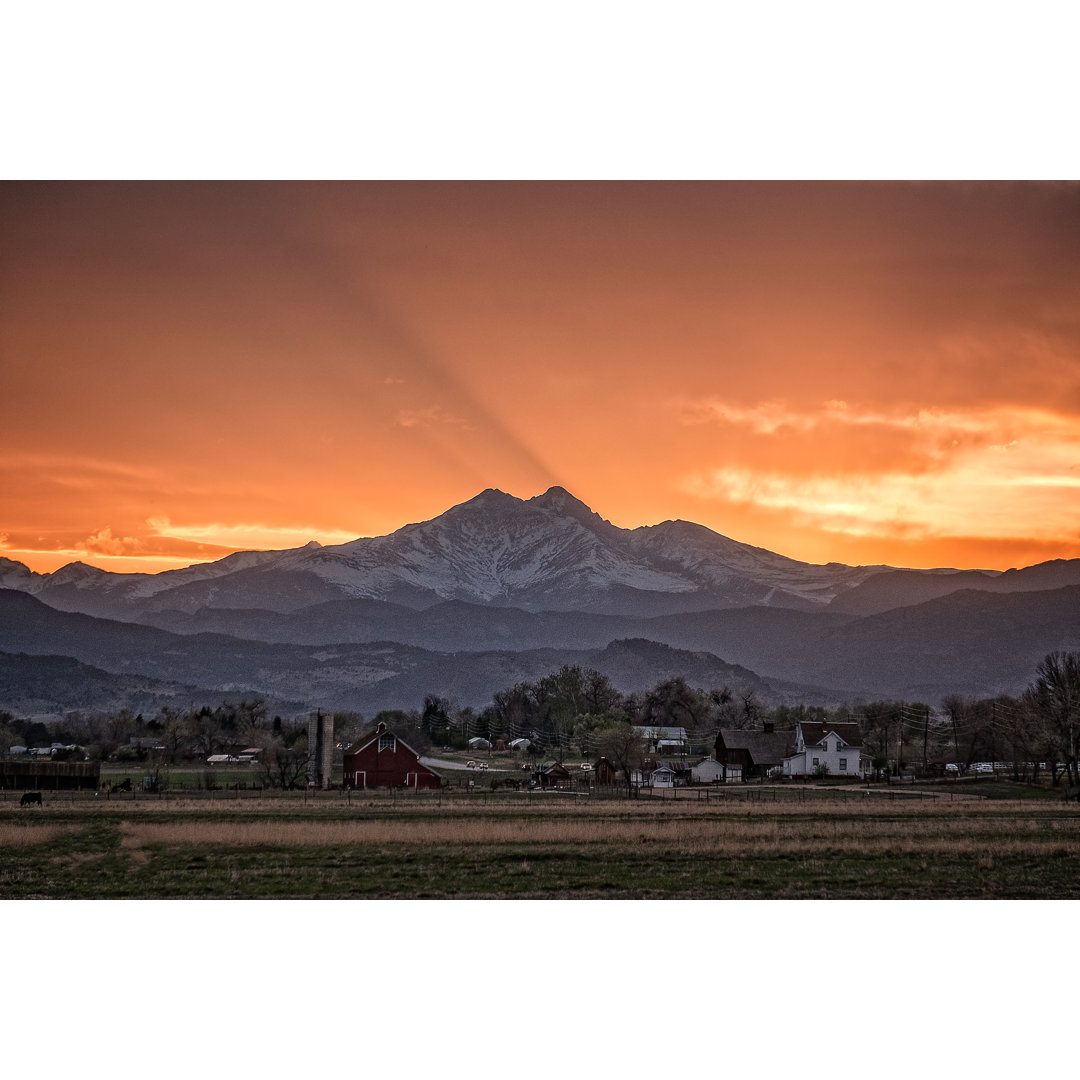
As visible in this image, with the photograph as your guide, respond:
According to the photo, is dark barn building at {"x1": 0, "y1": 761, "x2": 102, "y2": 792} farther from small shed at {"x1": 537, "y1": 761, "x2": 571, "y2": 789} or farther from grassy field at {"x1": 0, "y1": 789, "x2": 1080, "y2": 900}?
small shed at {"x1": 537, "y1": 761, "x2": 571, "y2": 789}

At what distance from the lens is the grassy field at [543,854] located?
44.7 feet

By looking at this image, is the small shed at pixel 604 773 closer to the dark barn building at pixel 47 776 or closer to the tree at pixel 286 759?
the tree at pixel 286 759

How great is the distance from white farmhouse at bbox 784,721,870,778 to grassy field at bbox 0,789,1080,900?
2479 centimetres

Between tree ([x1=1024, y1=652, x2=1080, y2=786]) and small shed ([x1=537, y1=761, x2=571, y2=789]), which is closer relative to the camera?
tree ([x1=1024, y1=652, x2=1080, y2=786])

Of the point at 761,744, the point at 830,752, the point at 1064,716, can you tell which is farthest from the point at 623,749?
the point at 1064,716

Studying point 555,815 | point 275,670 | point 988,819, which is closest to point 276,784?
point 555,815

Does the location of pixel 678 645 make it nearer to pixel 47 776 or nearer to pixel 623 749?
pixel 623 749

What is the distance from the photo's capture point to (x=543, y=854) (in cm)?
1602

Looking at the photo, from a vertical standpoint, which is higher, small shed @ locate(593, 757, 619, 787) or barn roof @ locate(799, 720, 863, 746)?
barn roof @ locate(799, 720, 863, 746)

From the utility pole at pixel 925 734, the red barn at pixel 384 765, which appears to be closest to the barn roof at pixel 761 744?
the utility pole at pixel 925 734

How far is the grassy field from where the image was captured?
13.6 meters

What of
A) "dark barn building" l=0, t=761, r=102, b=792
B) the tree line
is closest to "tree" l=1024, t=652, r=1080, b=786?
the tree line

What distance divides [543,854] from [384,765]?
2560cm
